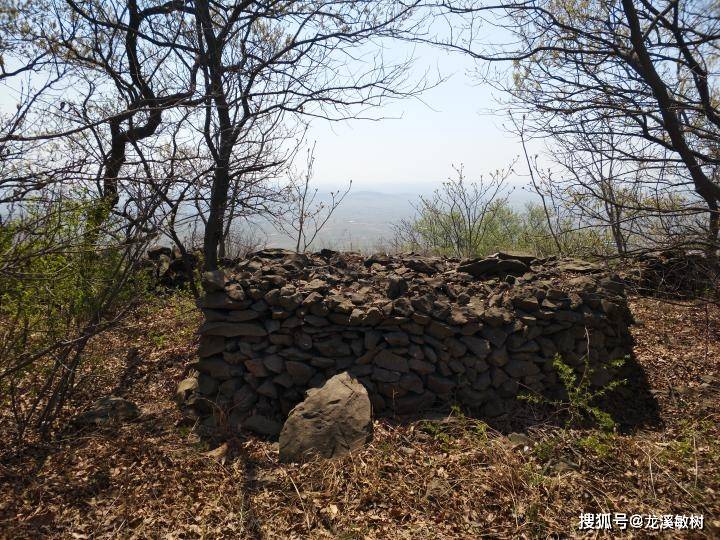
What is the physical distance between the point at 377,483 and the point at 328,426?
693 millimetres

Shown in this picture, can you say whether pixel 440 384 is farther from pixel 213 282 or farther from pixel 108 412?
pixel 108 412

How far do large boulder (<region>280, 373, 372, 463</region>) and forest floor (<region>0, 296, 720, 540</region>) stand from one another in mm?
124

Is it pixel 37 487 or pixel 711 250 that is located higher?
pixel 711 250

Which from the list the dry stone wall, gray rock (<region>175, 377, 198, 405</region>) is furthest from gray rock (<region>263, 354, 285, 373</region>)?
gray rock (<region>175, 377, 198, 405</region>)

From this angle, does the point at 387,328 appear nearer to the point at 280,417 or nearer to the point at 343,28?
the point at 280,417

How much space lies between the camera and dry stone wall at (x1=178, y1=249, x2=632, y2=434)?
14.9 ft

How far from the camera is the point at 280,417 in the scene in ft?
15.1

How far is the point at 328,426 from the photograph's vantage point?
12.7 ft

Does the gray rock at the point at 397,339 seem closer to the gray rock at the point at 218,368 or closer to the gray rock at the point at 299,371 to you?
the gray rock at the point at 299,371

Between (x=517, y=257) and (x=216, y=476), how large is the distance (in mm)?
4487

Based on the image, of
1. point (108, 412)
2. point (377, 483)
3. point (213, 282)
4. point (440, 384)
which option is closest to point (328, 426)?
point (377, 483)

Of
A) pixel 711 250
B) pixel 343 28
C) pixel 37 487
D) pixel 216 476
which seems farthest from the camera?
pixel 343 28

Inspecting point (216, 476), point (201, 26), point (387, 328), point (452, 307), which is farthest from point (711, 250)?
point (201, 26)

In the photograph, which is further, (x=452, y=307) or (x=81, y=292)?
(x=452, y=307)
